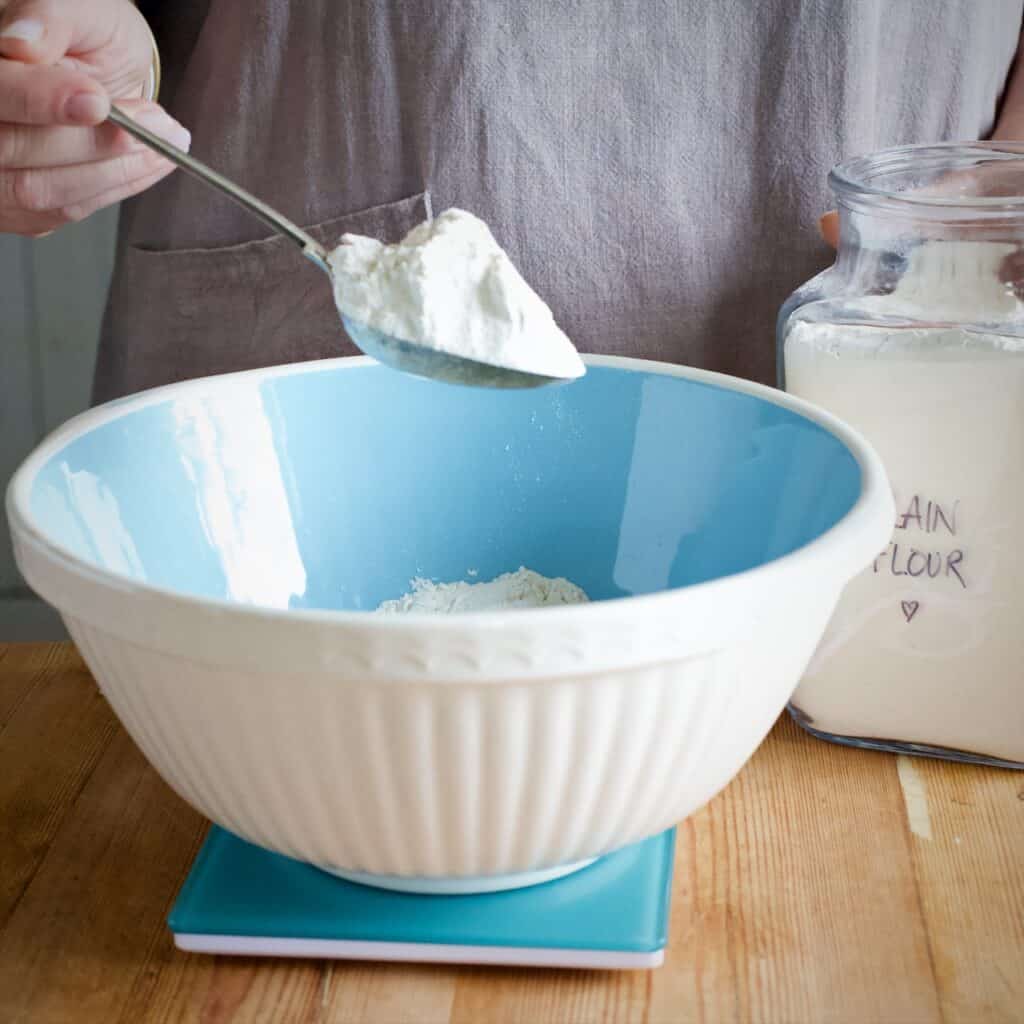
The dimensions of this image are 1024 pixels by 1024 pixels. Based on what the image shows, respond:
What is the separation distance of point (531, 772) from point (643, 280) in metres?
0.45

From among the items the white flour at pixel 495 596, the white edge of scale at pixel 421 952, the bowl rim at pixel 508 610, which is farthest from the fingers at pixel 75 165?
the white edge of scale at pixel 421 952

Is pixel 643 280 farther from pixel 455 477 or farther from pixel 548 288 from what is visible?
pixel 455 477

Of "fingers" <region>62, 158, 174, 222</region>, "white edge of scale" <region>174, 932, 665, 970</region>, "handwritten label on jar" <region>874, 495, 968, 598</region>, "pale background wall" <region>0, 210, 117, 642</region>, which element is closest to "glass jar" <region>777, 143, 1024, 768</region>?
"handwritten label on jar" <region>874, 495, 968, 598</region>

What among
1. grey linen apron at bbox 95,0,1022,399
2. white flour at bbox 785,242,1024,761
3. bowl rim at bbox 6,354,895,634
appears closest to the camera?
bowl rim at bbox 6,354,895,634

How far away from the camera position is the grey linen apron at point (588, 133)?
2.67 ft

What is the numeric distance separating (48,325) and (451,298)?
1.06 m

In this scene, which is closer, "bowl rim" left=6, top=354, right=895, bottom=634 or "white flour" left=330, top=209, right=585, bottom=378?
"bowl rim" left=6, top=354, right=895, bottom=634

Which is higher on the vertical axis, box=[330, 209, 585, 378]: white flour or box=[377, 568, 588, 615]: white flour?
box=[330, 209, 585, 378]: white flour

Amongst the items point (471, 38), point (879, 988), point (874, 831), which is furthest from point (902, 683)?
point (471, 38)

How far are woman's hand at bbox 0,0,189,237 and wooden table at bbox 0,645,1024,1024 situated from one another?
305 mm

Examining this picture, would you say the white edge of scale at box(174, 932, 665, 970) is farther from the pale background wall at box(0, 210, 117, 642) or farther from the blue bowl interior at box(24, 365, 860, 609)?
the pale background wall at box(0, 210, 117, 642)

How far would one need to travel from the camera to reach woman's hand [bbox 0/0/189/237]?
2.05ft

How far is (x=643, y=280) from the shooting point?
33.9 inches

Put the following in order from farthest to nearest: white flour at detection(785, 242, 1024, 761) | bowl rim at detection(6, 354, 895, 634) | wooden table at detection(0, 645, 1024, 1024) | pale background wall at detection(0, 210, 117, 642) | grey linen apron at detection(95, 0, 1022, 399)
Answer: pale background wall at detection(0, 210, 117, 642) → grey linen apron at detection(95, 0, 1022, 399) → white flour at detection(785, 242, 1024, 761) → wooden table at detection(0, 645, 1024, 1024) → bowl rim at detection(6, 354, 895, 634)
